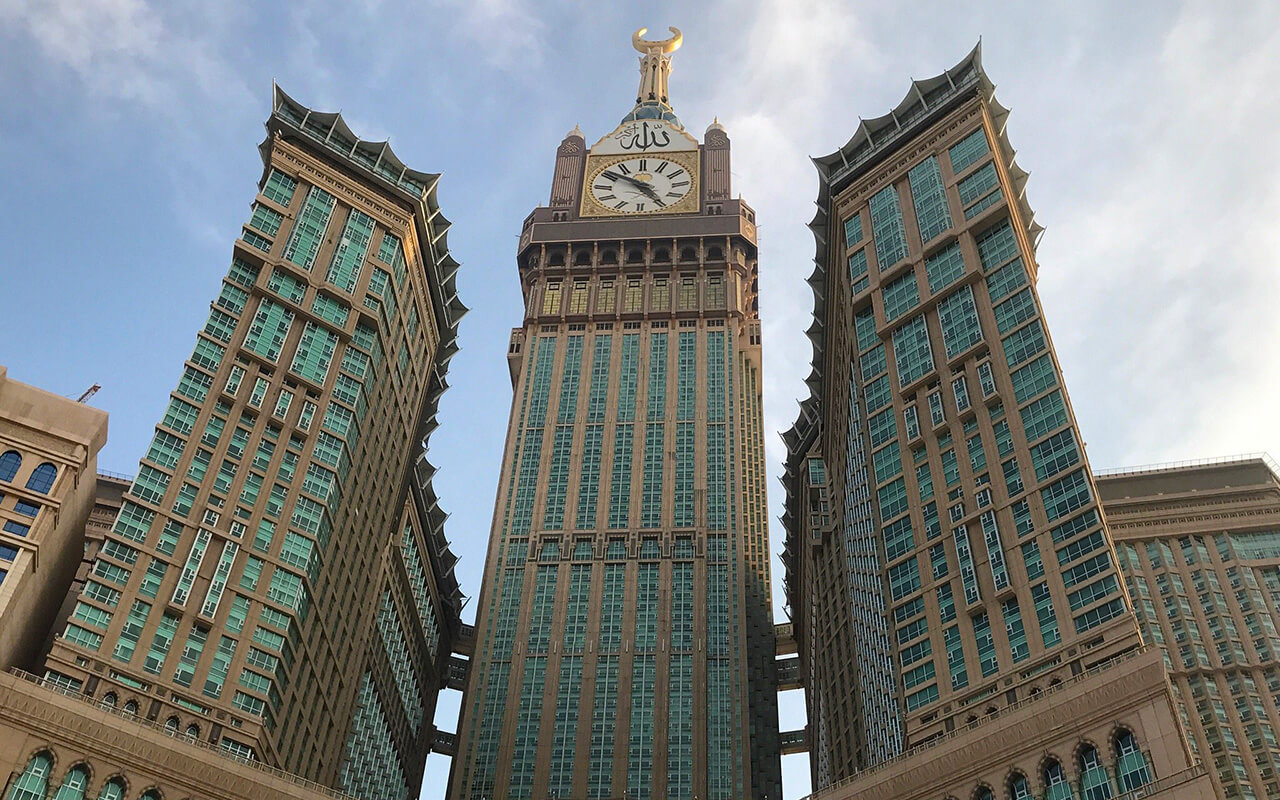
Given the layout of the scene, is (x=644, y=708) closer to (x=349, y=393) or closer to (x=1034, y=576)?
(x=349, y=393)

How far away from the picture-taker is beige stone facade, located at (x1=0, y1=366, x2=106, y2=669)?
265ft

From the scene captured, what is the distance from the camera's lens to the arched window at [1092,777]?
6900 cm

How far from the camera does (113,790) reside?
252ft

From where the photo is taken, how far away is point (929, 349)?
98438 mm

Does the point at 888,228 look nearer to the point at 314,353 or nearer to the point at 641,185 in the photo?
the point at 314,353

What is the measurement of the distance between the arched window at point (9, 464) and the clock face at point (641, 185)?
331 ft

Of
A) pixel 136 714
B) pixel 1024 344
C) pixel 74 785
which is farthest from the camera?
pixel 1024 344

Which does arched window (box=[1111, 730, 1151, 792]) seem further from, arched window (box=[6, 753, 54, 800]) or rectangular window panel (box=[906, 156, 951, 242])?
arched window (box=[6, 753, 54, 800])

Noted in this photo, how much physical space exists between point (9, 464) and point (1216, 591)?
4264 inches

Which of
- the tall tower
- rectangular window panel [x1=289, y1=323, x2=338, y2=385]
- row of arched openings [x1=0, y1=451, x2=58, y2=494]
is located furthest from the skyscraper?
row of arched openings [x1=0, y1=451, x2=58, y2=494]

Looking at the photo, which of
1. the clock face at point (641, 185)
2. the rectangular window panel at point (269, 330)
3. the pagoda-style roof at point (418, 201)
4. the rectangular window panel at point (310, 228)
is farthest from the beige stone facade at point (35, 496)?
the clock face at point (641, 185)

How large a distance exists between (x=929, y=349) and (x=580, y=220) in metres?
82.2

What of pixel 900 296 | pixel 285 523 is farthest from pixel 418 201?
pixel 900 296

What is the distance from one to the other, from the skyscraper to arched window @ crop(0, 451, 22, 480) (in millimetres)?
55727
